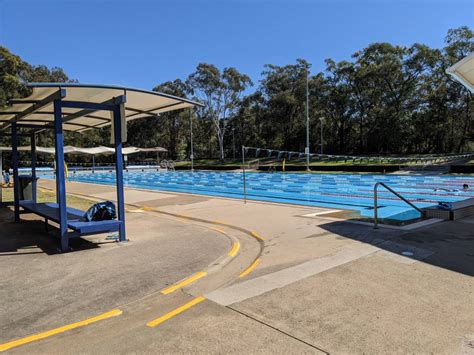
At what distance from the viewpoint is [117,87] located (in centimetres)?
644

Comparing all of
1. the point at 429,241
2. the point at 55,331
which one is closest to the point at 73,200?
the point at 55,331

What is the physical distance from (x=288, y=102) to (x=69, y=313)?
2126 inches

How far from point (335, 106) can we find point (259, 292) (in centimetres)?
5379

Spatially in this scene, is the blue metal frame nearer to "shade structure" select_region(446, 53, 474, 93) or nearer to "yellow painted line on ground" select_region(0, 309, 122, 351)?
"yellow painted line on ground" select_region(0, 309, 122, 351)

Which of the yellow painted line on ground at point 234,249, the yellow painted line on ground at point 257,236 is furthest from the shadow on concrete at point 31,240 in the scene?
the yellow painted line on ground at point 257,236

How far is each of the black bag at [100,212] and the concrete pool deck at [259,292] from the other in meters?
0.56

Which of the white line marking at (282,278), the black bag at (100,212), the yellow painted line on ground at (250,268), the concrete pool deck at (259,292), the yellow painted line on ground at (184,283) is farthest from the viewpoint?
the black bag at (100,212)

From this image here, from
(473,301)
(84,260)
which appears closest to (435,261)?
(473,301)

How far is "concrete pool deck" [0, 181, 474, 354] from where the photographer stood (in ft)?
10.7

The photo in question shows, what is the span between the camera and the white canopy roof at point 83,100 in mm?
6375

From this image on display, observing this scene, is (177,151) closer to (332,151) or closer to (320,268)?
(332,151)

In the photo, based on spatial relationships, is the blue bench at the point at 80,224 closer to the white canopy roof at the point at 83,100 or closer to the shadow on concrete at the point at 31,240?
the shadow on concrete at the point at 31,240

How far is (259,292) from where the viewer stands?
4.38 metres

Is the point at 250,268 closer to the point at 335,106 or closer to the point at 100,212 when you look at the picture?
the point at 100,212
